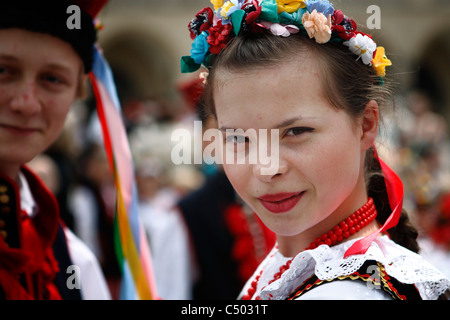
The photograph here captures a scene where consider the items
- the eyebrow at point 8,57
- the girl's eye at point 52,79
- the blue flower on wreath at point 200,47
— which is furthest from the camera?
the girl's eye at point 52,79

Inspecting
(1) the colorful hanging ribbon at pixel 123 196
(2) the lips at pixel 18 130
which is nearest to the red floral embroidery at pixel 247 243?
(1) the colorful hanging ribbon at pixel 123 196

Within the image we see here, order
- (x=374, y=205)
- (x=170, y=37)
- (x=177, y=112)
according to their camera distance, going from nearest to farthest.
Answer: (x=374, y=205), (x=177, y=112), (x=170, y=37)

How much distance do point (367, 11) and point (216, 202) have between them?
7.19 ft

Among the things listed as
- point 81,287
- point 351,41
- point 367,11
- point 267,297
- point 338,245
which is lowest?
point 81,287

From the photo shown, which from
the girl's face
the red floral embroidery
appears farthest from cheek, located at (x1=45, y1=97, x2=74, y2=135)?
the red floral embroidery

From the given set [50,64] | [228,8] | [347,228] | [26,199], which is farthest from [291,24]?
[26,199]

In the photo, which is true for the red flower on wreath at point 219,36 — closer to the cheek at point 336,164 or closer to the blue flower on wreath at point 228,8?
the blue flower on wreath at point 228,8

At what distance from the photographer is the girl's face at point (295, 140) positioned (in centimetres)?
134

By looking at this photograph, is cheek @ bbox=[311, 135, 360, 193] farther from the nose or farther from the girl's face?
the nose

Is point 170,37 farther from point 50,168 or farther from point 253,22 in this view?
point 253,22

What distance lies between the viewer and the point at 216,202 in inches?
145

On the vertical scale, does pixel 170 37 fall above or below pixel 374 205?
above

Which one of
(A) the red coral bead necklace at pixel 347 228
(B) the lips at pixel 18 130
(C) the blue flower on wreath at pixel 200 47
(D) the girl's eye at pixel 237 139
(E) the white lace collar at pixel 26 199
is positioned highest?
(C) the blue flower on wreath at pixel 200 47

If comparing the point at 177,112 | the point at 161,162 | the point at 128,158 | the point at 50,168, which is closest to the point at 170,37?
the point at 177,112
